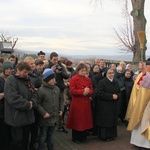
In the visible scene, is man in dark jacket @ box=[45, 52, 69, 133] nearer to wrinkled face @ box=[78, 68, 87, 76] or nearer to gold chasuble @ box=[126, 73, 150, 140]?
wrinkled face @ box=[78, 68, 87, 76]

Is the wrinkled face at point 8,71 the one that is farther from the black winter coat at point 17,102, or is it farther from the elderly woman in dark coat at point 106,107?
the elderly woman in dark coat at point 106,107

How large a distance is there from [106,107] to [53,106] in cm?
186

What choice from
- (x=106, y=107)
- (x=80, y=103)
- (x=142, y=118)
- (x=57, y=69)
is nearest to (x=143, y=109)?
(x=142, y=118)

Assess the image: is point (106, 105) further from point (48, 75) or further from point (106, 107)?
point (48, 75)

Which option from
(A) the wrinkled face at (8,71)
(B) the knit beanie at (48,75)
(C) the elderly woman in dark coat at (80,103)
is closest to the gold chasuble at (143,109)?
(C) the elderly woman in dark coat at (80,103)

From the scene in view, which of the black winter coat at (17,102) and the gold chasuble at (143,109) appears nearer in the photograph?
the black winter coat at (17,102)

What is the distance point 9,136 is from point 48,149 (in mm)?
791

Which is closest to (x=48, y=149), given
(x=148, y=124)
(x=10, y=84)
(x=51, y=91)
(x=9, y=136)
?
(x=9, y=136)

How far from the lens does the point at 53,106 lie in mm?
5523

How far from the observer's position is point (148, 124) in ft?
20.1

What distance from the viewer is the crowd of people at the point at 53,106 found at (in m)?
5.02

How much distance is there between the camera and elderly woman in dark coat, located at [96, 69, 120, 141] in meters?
6.92

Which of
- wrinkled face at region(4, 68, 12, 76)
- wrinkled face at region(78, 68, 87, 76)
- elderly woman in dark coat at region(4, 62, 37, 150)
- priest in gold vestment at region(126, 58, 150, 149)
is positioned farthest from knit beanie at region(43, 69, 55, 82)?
priest in gold vestment at region(126, 58, 150, 149)

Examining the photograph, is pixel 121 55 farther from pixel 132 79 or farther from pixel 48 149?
pixel 48 149
